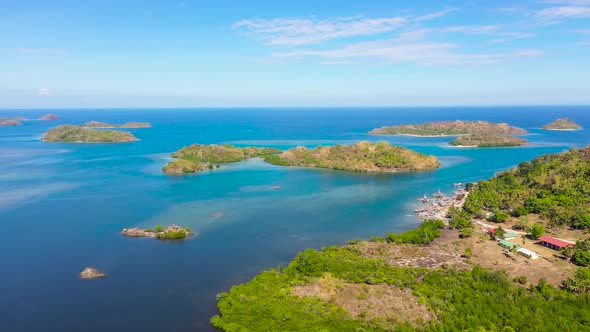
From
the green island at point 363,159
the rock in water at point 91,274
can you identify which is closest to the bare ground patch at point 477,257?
the rock in water at point 91,274

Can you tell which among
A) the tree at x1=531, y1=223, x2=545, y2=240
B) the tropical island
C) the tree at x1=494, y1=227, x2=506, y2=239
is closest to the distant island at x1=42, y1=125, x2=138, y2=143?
the tropical island

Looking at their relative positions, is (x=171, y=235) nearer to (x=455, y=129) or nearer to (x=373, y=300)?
(x=373, y=300)

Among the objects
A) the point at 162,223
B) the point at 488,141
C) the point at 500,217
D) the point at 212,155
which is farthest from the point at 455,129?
the point at 162,223

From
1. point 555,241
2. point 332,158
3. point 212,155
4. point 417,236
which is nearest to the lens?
point 555,241

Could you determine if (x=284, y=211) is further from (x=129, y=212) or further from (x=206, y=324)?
(x=206, y=324)

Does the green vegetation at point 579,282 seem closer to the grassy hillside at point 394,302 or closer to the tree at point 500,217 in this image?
the grassy hillside at point 394,302

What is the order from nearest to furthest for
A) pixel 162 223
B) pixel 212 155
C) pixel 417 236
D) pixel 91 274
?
pixel 91 274 → pixel 417 236 → pixel 162 223 → pixel 212 155
